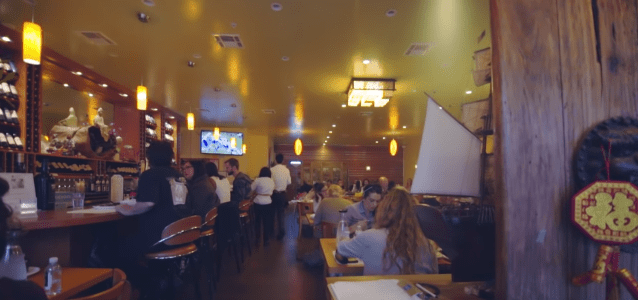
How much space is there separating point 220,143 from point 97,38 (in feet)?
26.7

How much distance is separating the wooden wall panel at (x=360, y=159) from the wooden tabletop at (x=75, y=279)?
18.1m

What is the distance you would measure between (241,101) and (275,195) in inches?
99.0

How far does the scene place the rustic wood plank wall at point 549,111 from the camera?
88 centimetres

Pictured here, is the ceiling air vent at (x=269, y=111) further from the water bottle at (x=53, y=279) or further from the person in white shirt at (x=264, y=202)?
the water bottle at (x=53, y=279)

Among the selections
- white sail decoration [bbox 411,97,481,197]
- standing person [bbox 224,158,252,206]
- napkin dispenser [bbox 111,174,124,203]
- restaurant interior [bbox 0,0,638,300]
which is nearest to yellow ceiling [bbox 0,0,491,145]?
restaurant interior [bbox 0,0,638,300]

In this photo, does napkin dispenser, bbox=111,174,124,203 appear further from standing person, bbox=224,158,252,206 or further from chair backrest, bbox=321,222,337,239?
standing person, bbox=224,158,252,206

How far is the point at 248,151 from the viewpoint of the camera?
→ 1471cm

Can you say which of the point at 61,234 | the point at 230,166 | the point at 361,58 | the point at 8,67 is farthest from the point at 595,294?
the point at 8,67

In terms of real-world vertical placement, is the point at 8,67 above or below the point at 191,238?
above

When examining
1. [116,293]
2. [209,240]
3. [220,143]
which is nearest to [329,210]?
[209,240]

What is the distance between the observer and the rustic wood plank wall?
0.88 m

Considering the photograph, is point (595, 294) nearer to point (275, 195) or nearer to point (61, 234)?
point (61, 234)

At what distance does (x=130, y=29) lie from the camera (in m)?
4.39

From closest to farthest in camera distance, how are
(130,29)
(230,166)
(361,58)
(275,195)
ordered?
(130,29) < (361,58) < (230,166) < (275,195)
